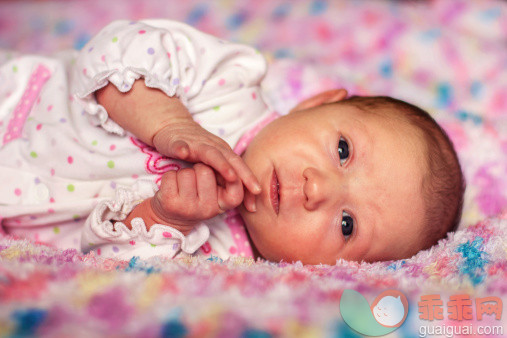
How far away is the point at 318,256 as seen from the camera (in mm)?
1212

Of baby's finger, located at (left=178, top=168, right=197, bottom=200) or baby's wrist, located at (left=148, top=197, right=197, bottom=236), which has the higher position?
baby's finger, located at (left=178, top=168, right=197, bottom=200)

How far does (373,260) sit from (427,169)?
10.9 inches

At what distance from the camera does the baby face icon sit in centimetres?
82

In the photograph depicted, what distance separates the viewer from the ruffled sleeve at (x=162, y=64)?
48.5 inches

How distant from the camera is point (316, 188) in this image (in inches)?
44.1

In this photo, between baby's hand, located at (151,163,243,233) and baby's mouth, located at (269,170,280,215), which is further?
baby's mouth, located at (269,170,280,215)

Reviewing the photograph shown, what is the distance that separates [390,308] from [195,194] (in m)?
0.46

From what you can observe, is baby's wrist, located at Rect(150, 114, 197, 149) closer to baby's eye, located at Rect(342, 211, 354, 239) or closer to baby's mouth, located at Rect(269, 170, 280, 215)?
baby's mouth, located at Rect(269, 170, 280, 215)

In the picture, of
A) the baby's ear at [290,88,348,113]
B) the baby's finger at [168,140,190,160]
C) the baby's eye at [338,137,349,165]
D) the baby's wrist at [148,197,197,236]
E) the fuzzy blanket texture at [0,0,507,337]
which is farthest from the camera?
the baby's ear at [290,88,348,113]

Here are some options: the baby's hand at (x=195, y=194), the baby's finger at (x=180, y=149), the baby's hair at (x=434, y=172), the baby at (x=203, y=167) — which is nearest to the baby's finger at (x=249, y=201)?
the baby at (x=203, y=167)

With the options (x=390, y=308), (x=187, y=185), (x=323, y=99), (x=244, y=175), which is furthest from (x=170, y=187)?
(x=323, y=99)

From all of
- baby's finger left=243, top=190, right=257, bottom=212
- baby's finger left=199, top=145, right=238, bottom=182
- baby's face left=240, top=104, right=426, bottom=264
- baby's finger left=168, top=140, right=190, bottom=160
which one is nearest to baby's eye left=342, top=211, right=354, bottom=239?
baby's face left=240, top=104, right=426, bottom=264

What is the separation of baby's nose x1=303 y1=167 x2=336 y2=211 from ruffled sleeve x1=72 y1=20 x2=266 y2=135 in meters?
0.39

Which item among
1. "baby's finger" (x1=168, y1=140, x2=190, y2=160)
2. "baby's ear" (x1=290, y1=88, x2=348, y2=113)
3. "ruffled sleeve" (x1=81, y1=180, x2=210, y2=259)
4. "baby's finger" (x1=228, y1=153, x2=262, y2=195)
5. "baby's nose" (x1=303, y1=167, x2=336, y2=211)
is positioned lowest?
"ruffled sleeve" (x1=81, y1=180, x2=210, y2=259)
